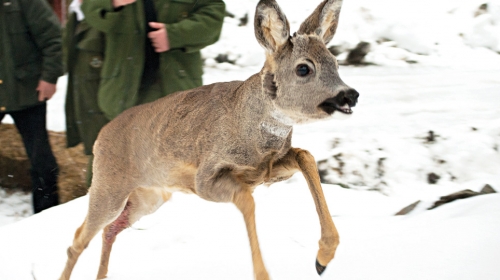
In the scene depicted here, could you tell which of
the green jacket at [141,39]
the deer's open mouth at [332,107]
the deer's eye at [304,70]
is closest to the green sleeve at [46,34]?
the green jacket at [141,39]

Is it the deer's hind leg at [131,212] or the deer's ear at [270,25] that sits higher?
the deer's ear at [270,25]

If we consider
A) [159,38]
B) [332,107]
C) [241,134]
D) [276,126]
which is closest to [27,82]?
[159,38]

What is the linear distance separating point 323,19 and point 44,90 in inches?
96.4

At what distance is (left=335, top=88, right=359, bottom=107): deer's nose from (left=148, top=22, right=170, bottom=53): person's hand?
1444mm

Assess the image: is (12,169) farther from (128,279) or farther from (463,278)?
(463,278)

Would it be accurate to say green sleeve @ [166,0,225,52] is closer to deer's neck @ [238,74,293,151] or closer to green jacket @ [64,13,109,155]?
green jacket @ [64,13,109,155]

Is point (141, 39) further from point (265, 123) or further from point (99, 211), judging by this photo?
point (265, 123)

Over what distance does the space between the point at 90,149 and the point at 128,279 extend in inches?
41.9

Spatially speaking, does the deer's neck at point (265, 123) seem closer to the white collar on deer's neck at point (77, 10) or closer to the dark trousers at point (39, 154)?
the white collar on deer's neck at point (77, 10)

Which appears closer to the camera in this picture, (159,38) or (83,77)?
(159,38)

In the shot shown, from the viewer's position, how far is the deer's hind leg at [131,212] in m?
3.54

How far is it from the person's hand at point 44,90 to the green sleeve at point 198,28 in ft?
4.06

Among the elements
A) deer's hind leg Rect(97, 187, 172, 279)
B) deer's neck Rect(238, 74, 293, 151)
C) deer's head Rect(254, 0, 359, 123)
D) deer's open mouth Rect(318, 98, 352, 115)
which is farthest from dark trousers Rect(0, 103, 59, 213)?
deer's open mouth Rect(318, 98, 352, 115)

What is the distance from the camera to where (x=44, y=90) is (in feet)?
14.0
